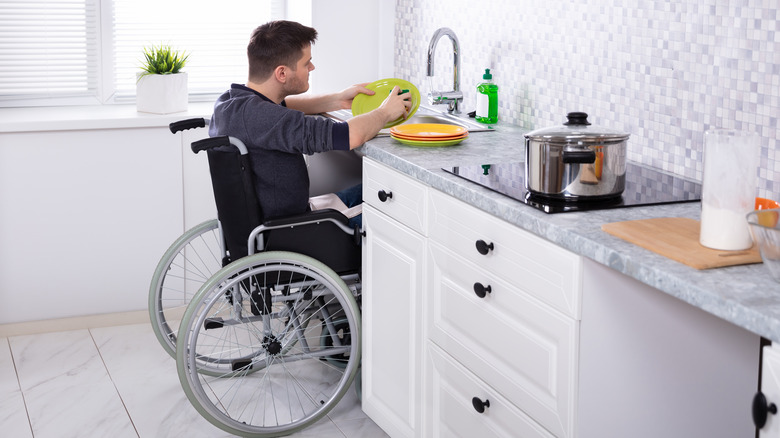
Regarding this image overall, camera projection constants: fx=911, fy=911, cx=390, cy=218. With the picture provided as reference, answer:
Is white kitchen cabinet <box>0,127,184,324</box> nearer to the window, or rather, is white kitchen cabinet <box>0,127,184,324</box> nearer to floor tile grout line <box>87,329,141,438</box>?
floor tile grout line <box>87,329,141,438</box>

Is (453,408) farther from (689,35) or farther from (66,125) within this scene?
(66,125)

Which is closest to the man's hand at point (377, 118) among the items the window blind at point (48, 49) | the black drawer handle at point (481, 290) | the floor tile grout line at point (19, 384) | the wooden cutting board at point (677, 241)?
the black drawer handle at point (481, 290)

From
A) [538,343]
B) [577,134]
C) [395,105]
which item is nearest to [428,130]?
[395,105]

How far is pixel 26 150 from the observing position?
11.6 feet

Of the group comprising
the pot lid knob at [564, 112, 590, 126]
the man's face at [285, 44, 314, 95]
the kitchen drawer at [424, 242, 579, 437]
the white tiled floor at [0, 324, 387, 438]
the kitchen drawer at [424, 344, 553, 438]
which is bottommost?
the white tiled floor at [0, 324, 387, 438]

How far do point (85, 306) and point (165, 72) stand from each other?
1.02 m

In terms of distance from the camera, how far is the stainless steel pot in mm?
1885

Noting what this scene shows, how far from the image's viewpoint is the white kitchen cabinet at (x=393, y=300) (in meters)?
2.43

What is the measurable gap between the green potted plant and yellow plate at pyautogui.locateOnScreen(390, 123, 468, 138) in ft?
4.42

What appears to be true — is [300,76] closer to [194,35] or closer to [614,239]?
[194,35]

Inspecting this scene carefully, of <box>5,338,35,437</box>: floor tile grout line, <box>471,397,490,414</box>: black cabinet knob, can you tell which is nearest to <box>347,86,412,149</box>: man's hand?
<box>471,397,490,414</box>: black cabinet knob

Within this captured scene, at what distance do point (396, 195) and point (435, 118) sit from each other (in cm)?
75

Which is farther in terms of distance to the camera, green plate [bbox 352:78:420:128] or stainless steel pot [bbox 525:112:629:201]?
green plate [bbox 352:78:420:128]

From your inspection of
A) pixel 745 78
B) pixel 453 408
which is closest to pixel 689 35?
pixel 745 78
